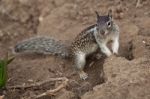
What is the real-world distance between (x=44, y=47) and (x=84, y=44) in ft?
2.53

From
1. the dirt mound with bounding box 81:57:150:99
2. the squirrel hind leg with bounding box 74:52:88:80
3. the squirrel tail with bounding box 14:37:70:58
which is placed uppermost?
the squirrel tail with bounding box 14:37:70:58

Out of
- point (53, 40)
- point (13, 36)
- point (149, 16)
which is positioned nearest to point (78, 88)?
point (53, 40)

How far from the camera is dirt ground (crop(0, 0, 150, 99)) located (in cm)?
575

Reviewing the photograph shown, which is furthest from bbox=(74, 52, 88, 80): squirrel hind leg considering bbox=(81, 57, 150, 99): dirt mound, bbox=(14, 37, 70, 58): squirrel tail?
bbox=(81, 57, 150, 99): dirt mound

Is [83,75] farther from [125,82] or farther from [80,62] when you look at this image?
[125,82]

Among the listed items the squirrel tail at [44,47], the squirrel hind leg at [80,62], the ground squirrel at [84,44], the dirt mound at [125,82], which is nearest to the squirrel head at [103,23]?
the ground squirrel at [84,44]

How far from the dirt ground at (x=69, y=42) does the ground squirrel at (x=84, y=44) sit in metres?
0.13

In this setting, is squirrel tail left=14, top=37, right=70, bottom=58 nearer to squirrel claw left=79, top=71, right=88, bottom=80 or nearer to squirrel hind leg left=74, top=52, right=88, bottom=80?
squirrel hind leg left=74, top=52, right=88, bottom=80

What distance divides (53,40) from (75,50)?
0.54 meters

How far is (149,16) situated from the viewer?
7570 millimetres

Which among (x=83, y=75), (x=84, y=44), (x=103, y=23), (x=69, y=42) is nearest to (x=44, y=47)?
(x=69, y=42)

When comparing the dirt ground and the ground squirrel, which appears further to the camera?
the ground squirrel

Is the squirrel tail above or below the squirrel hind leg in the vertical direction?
above

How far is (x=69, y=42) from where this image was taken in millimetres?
7660
